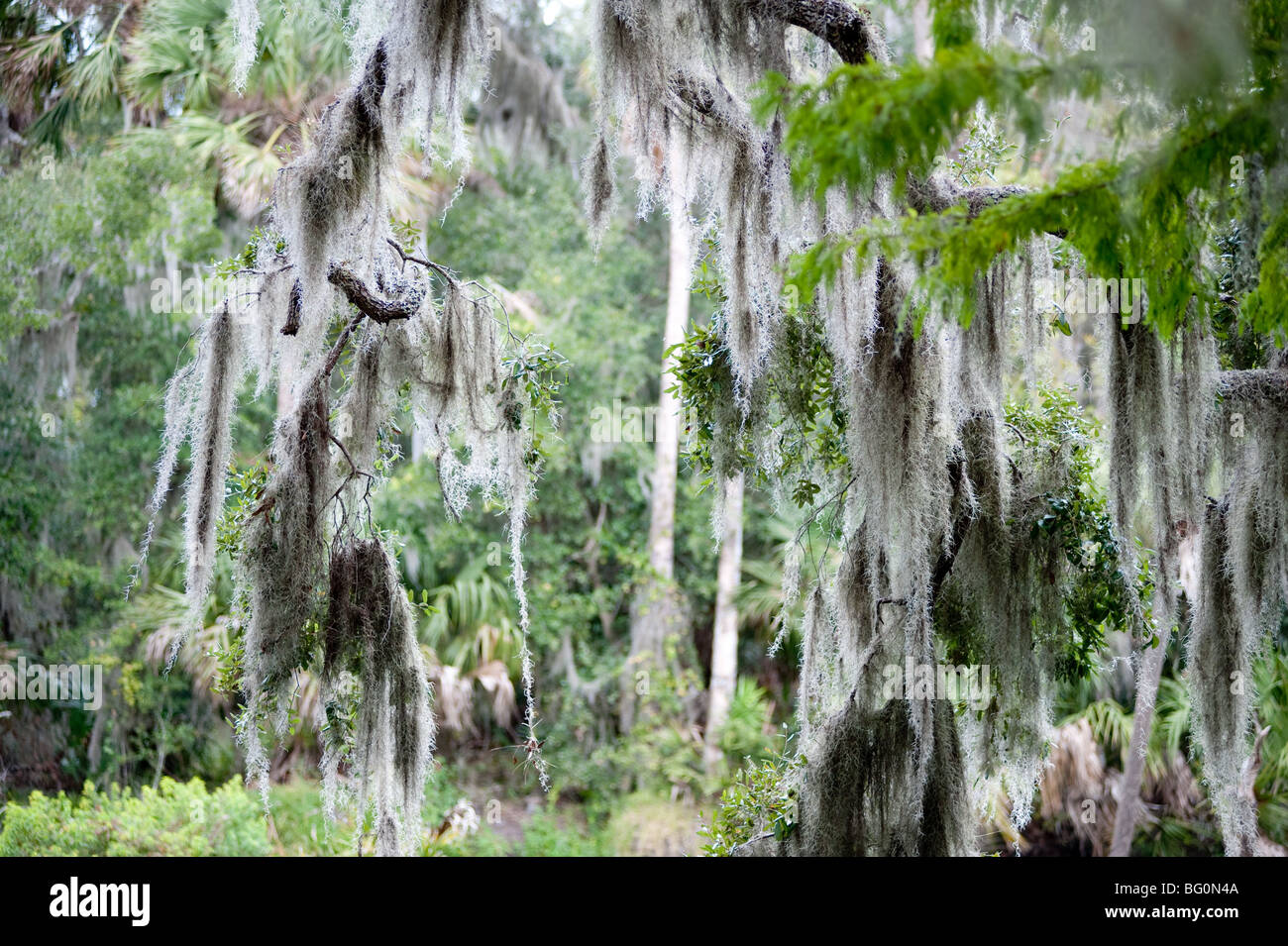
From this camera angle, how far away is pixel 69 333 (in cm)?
1086

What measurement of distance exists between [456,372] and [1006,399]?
89.3 inches

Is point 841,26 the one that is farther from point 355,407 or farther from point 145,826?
point 145,826

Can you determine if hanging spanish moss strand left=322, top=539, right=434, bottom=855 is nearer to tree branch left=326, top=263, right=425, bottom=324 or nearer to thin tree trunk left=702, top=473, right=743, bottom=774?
tree branch left=326, top=263, right=425, bottom=324

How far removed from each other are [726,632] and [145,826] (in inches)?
209

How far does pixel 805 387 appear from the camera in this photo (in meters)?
4.43

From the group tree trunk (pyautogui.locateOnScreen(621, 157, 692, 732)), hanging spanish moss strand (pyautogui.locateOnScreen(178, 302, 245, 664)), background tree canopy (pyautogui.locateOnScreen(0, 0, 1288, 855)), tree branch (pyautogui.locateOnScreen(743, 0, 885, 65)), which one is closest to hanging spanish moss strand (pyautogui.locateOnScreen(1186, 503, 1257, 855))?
background tree canopy (pyautogui.locateOnScreen(0, 0, 1288, 855))

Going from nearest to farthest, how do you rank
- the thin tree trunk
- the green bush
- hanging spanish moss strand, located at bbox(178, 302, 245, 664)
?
hanging spanish moss strand, located at bbox(178, 302, 245, 664)
the green bush
the thin tree trunk

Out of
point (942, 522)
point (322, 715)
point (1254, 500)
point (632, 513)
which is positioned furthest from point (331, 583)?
point (632, 513)

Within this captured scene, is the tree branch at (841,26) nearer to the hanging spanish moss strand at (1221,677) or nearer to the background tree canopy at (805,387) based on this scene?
the background tree canopy at (805,387)

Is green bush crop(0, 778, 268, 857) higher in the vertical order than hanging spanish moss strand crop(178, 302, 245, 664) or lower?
lower

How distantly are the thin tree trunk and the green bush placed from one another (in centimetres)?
416

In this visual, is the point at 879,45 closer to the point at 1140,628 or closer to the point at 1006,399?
the point at 1006,399

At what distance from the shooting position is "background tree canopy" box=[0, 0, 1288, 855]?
2650mm

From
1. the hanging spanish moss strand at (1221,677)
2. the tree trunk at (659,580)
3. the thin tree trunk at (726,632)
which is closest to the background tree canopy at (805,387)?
the hanging spanish moss strand at (1221,677)
